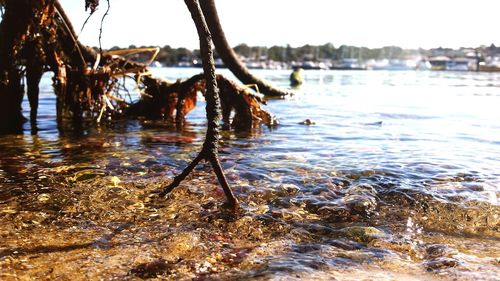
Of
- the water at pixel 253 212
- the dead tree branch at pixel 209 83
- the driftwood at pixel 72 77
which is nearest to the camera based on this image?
the water at pixel 253 212

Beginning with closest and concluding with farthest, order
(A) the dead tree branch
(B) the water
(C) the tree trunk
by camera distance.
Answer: (B) the water
(A) the dead tree branch
(C) the tree trunk

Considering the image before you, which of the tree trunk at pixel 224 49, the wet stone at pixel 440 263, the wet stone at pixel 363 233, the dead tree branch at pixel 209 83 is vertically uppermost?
the tree trunk at pixel 224 49

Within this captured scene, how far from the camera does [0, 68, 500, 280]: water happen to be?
245 centimetres

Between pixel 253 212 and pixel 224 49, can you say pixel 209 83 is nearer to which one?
pixel 253 212

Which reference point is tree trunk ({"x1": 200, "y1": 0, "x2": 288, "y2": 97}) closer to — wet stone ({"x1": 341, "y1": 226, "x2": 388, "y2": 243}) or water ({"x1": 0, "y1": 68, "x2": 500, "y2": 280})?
water ({"x1": 0, "y1": 68, "x2": 500, "y2": 280})

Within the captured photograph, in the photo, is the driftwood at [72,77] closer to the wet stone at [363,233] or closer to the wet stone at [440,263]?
the wet stone at [363,233]

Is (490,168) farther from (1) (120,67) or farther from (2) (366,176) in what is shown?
(1) (120,67)

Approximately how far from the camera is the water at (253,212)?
245 centimetres

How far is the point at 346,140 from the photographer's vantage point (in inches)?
302

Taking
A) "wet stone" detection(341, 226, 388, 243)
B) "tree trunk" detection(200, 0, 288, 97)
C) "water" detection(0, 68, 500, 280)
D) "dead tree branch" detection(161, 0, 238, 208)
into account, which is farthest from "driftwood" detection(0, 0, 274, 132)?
"wet stone" detection(341, 226, 388, 243)

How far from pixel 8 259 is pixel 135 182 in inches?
76.9

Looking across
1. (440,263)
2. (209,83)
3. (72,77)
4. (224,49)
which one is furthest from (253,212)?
(72,77)

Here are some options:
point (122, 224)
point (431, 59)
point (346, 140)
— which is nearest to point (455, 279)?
point (122, 224)

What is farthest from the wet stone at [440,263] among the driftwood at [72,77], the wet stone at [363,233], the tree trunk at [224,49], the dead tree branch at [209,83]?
the driftwood at [72,77]
